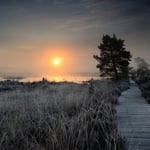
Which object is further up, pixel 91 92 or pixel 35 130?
pixel 91 92

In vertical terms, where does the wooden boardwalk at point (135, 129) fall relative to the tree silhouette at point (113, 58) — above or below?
below

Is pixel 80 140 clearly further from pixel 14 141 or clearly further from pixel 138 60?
pixel 138 60

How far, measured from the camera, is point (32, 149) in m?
3.45

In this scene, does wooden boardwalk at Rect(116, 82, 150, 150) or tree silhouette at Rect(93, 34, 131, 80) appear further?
tree silhouette at Rect(93, 34, 131, 80)

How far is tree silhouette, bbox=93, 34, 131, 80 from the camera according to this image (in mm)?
23720

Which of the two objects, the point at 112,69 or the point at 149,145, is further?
the point at 112,69

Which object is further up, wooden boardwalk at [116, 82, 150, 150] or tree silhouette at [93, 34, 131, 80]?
tree silhouette at [93, 34, 131, 80]

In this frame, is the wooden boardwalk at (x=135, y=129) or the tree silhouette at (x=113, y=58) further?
the tree silhouette at (x=113, y=58)

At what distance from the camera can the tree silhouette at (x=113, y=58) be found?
23720 mm

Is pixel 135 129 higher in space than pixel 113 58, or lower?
lower

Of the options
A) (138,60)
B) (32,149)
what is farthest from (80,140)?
(138,60)

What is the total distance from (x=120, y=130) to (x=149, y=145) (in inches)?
36.0

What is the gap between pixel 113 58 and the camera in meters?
23.9

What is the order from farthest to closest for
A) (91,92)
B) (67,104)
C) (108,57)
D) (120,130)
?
(108,57)
(91,92)
(67,104)
(120,130)
